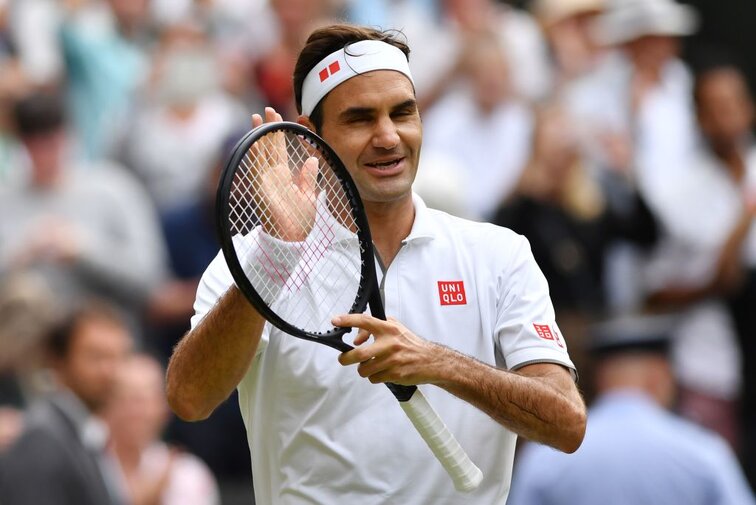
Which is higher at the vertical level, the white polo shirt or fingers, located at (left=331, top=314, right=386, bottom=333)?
fingers, located at (left=331, top=314, right=386, bottom=333)

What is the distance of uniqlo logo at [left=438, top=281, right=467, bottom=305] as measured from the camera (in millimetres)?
4297

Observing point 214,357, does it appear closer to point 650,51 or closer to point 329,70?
point 329,70

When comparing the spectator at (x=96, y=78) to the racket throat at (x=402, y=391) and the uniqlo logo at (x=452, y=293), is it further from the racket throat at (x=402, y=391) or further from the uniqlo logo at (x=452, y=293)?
the racket throat at (x=402, y=391)

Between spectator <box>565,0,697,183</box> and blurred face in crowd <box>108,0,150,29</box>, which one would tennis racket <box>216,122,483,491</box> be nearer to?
spectator <box>565,0,697,183</box>

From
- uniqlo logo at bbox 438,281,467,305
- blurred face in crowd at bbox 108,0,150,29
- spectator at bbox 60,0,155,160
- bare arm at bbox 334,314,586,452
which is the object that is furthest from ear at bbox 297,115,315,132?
blurred face in crowd at bbox 108,0,150,29

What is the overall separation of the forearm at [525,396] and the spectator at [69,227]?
4.61 meters

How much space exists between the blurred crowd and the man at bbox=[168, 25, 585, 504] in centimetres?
267

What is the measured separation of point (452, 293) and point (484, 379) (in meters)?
0.41

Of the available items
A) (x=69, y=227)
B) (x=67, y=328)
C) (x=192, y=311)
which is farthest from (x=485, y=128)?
(x=67, y=328)

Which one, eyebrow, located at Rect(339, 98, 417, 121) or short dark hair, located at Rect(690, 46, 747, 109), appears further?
short dark hair, located at Rect(690, 46, 747, 109)

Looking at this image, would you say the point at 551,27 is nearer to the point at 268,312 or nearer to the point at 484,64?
the point at 484,64

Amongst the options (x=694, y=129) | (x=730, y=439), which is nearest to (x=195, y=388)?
(x=730, y=439)

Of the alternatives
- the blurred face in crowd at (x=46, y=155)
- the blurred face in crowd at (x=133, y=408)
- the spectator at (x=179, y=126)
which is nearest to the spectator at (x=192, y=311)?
the spectator at (x=179, y=126)

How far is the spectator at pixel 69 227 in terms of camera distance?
8430mm
